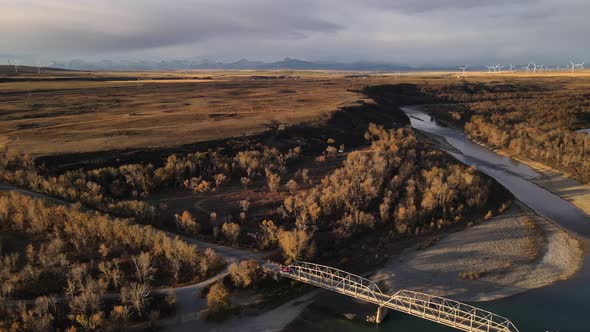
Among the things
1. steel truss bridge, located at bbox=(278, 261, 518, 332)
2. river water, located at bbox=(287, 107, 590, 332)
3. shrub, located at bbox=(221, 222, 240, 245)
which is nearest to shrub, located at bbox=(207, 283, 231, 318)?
river water, located at bbox=(287, 107, 590, 332)

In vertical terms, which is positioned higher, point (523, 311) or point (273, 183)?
point (273, 183)

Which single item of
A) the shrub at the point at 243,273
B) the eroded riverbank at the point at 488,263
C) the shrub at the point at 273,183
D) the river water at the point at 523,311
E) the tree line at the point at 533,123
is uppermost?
the tree line at the point at 533,123

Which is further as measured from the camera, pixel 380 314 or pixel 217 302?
pixel 380 314

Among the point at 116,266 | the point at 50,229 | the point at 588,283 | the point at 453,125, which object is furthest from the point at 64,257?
the point at 453,125

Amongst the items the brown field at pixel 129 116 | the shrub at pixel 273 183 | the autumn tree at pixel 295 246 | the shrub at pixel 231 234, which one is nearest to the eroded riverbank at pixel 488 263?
the autumn tree at pixel 295 246

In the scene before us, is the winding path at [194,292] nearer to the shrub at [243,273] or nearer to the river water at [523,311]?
the shrub at [243,273]

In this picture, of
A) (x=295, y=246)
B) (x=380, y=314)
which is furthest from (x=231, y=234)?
(x=380, y=314)

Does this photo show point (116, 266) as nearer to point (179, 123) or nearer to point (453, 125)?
point (179, 123)

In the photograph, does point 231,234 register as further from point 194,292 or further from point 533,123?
point 533,123
